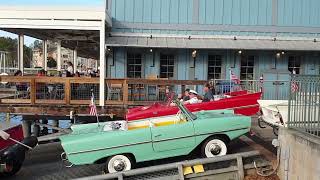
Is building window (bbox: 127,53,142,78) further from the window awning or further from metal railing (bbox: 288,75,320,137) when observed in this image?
metal railing (bbox: 288,75,320,137)

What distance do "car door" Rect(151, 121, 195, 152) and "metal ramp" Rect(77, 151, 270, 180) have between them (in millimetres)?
505

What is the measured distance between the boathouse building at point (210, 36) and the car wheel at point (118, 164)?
10.8m

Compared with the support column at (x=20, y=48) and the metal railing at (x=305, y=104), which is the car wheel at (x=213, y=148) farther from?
the support column at (x=20, y=48)

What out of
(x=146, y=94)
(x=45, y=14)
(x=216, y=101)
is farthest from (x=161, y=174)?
(x=45, y=14)

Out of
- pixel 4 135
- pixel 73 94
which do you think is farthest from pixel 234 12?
pixel 4 135

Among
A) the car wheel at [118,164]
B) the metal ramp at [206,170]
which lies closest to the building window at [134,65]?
the car wheel at [118,164]

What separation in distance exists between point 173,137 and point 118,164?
4.28 feet

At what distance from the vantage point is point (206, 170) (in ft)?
30.6

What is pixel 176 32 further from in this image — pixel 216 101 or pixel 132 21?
pixel 216 101

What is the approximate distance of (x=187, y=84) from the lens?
56.4 feet

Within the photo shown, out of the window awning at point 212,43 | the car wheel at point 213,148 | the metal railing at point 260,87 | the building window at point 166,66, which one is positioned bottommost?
the car wheel at point 213,148

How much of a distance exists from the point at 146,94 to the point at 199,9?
591cm

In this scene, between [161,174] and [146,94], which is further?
[146,94]

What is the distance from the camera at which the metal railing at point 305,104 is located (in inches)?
331
